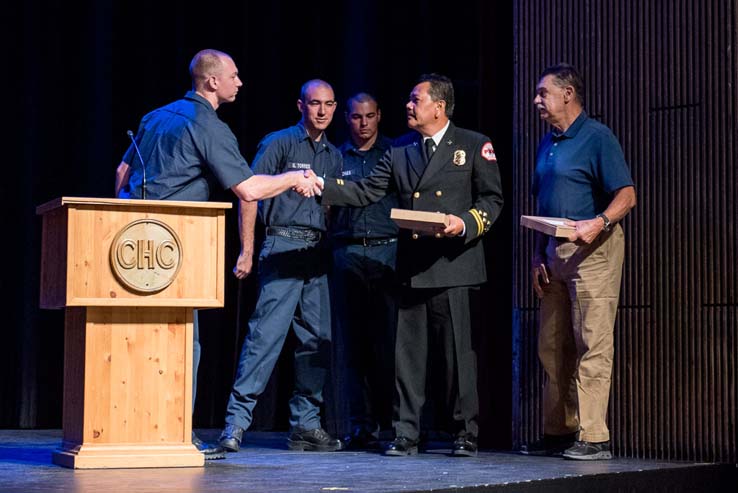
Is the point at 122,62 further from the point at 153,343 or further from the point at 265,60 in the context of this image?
the point at 153,343

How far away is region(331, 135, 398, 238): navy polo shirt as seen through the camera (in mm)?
5137

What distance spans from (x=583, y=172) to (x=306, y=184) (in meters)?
1.12

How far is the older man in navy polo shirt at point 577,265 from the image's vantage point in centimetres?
444

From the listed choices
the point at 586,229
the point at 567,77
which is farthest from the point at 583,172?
the point at 567,77

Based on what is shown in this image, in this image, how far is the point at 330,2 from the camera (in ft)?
22.4

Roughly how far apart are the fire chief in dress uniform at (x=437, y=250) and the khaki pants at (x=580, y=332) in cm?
32

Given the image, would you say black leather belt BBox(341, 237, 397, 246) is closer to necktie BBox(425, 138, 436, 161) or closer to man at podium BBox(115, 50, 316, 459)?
necktie BBox(425, 138, 436, 161)

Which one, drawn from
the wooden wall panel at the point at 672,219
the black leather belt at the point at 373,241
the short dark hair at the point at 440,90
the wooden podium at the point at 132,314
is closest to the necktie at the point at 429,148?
the short dark hair at the point at 440,90

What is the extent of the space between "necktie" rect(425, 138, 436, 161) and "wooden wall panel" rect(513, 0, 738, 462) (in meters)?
0.81

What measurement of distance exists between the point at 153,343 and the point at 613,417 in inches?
81.8

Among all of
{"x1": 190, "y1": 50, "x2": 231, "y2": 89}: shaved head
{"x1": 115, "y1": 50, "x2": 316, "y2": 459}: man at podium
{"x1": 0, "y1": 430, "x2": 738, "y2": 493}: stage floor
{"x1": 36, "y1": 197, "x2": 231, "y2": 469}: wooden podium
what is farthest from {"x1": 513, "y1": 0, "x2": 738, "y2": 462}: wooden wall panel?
{"x1": 36, "y1": 197, "x2": 231, "y2": 469}: wooden podium

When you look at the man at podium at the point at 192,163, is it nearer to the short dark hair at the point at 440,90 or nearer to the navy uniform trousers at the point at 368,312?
the short dark hair at the point at 440,90

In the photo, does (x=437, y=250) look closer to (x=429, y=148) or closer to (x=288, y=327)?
(x=429, y=148)

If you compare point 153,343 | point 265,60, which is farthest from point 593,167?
point 265,60
